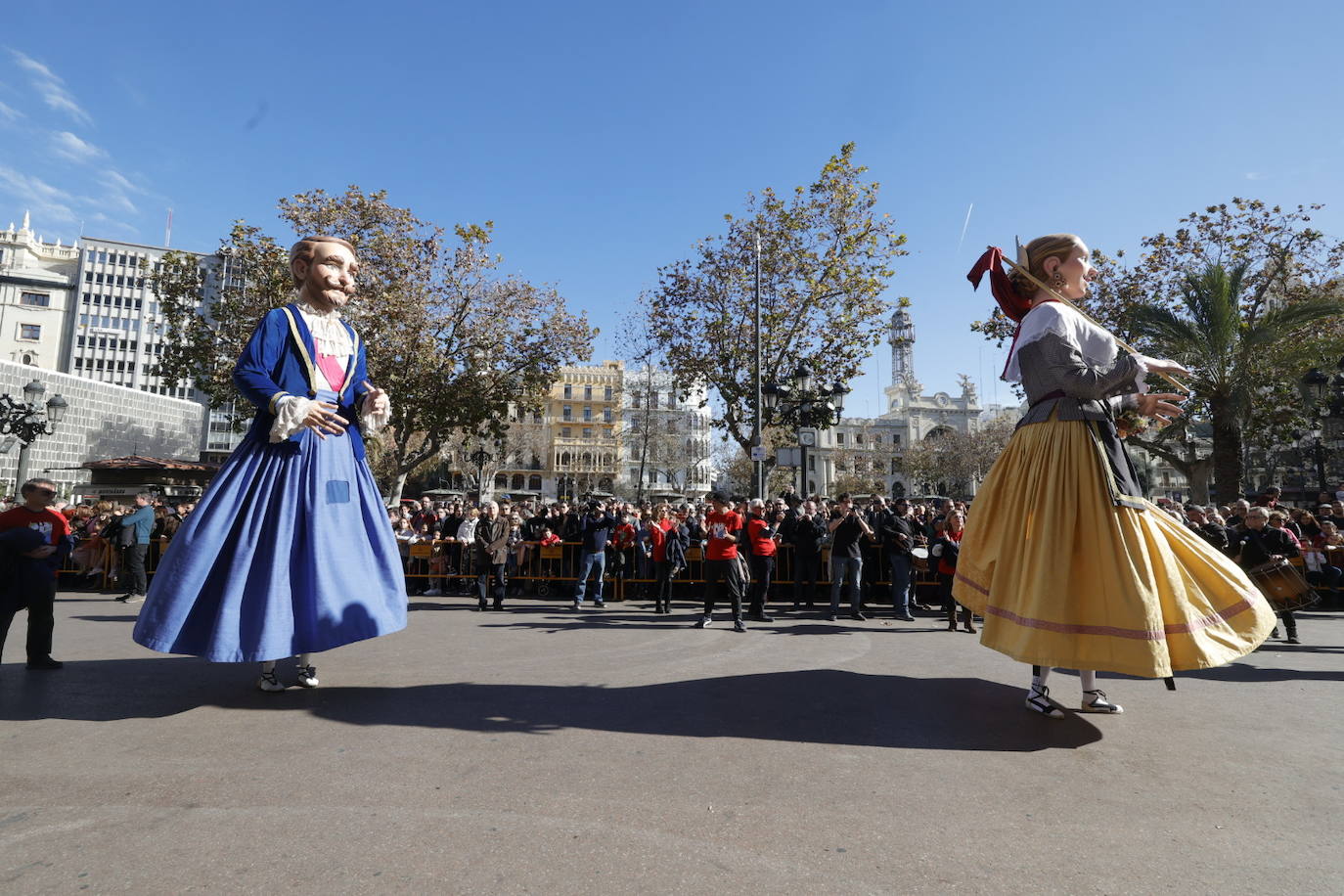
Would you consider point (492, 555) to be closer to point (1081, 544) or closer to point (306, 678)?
point (306, 678)

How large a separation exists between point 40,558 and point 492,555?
18.9 ft

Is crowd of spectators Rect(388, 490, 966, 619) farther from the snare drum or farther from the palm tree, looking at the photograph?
the palm tree

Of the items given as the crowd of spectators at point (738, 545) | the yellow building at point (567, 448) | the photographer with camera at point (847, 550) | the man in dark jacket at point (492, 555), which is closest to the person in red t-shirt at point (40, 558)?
the man in dark jacket at point (492, 555)

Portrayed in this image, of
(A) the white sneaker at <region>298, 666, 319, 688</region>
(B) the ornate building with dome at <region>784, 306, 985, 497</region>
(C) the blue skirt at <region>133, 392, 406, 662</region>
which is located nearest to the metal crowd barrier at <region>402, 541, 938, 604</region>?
(A) the white sneaker at <region>298, 666, 319, 688</region>

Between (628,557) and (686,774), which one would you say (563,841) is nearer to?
(686,774)

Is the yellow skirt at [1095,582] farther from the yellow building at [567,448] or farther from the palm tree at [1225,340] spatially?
the yellow building at [567,448]

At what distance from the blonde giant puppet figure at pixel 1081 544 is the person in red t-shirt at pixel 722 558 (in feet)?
14.5

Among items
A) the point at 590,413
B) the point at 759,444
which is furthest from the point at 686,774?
the point at 590,413

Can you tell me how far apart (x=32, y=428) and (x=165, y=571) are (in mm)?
16788

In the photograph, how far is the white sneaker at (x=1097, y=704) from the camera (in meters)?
3.95

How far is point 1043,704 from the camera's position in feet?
12.8

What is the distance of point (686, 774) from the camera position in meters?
2.89

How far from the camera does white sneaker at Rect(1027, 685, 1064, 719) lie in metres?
3.87

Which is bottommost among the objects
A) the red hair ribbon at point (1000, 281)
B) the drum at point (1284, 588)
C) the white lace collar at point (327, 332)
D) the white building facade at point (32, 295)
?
the drum at point (1284, 588)
